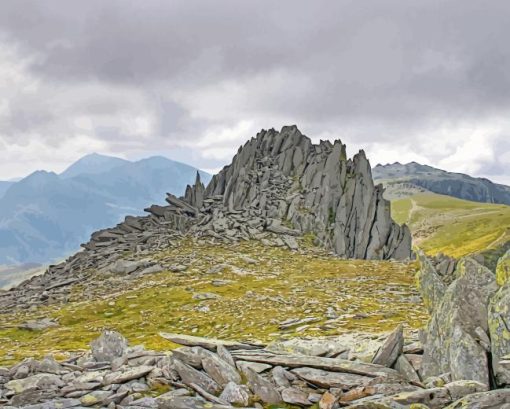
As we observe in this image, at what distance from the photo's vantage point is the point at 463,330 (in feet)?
68.2

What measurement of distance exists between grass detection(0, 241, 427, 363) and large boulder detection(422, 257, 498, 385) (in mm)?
16852

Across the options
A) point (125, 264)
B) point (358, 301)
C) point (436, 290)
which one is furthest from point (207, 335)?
point (125, 264)

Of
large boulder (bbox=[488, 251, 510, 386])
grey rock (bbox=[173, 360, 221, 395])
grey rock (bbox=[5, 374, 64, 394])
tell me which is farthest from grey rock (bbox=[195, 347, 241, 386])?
large boulder (bbox=[488, 251, 510, 386])

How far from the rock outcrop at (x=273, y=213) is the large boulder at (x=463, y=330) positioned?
6810 cm

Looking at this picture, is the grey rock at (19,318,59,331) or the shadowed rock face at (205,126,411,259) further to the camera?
the shadowed rock face at (205,126,411,259)

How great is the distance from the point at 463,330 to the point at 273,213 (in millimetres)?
84786

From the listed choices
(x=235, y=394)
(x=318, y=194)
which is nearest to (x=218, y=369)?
(x=235, y=394)

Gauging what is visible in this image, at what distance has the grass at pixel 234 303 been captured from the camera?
45531mm

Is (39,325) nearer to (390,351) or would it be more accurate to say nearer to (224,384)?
(224,384)

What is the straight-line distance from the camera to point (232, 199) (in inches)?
4385

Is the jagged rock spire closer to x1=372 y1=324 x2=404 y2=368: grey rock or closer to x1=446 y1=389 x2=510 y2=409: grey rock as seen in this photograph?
x1=372 y1=324 x2=404 y2=368: grey rock

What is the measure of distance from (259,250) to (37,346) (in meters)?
46.0

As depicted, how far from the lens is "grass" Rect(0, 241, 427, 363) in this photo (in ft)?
149

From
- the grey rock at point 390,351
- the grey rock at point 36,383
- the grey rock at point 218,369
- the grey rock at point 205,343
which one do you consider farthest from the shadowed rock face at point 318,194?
the grey rock at point 36,383
